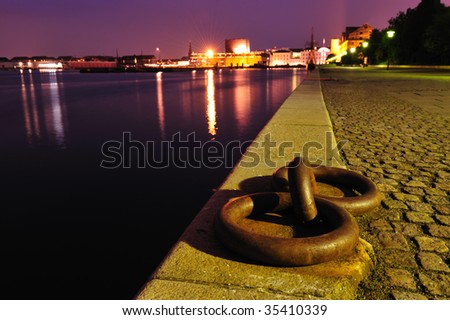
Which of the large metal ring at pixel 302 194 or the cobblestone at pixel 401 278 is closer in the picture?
the cobblestone at pixel 401 278

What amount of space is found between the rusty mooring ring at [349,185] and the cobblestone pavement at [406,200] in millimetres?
154

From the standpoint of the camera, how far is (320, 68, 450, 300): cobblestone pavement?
2.62m

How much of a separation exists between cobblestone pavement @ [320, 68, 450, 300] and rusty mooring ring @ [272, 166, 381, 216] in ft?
0.50

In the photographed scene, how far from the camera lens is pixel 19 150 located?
460 inches

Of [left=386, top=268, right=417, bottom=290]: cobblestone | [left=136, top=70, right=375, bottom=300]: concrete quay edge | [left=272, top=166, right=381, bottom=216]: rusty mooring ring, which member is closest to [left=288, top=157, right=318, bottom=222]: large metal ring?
[left=272, top=166, right=381, bottom=216]: rusty mooring ring

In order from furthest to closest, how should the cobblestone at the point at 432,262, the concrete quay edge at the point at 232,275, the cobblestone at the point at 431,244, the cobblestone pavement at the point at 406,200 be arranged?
the cobblestone at the point at 431,244, the cobblestone at the point at 432,262, the cobblestone pavement at the point at 406,200, the concrete quay edge at the point at 232,275

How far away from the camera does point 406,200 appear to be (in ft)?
13.5

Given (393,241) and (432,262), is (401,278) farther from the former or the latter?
(393,241)

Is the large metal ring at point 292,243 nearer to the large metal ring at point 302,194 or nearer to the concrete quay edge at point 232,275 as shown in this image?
the concrete quay edge at point 232,275

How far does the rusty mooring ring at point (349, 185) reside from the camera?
139 inches

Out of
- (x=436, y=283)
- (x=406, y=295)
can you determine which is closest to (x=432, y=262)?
(x=436, y=283)

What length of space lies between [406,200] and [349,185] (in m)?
0.63

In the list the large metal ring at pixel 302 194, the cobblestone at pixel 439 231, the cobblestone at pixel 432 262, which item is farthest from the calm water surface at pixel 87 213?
the cobblestone at pixel 439 231
